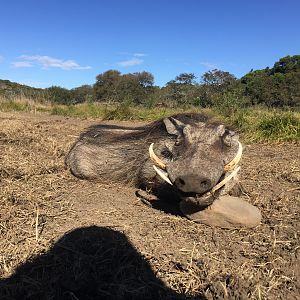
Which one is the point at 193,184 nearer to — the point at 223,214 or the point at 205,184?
the point at 205,184

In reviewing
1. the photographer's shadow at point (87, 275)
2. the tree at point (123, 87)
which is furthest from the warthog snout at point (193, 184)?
the tree at point (123, 87)

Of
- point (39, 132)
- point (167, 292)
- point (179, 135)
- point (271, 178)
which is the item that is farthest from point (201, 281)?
point (39, 132)

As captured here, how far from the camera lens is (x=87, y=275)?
2273 mm

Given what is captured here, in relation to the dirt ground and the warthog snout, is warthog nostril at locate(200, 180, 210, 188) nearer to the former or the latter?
the warthog snout

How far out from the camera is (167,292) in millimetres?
2154

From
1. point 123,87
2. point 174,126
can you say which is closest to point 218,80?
point 123,87

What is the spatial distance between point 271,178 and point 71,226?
2.22 metres

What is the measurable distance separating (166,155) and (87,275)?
149 centimetres

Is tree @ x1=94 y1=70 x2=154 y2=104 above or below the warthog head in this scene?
above

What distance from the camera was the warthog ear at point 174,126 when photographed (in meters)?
3.48

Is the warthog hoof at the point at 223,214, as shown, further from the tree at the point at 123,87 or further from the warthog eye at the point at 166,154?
the tree at the point at 123,87

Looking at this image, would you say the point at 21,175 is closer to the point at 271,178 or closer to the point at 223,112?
the point at 271,178

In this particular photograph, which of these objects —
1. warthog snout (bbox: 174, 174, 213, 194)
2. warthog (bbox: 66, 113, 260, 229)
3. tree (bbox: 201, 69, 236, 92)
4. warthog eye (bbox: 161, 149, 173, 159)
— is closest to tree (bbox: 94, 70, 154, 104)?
tree (bbox: 201, 69, 236, 92)

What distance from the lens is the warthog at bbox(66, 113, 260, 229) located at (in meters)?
2.78
